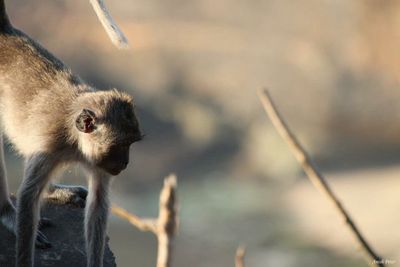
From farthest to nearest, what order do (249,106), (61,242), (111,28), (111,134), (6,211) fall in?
(249,106) → (61,242) → (6,211) → (111,134) → (111,28)

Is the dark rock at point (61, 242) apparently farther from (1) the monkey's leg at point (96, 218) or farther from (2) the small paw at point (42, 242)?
(1) the monkey's leg at point (96, 218)

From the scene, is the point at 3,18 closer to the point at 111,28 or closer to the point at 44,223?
the point at 44,223

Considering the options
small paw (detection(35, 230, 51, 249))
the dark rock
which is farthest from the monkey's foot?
small paw (detection(35, 230, 51, 249))

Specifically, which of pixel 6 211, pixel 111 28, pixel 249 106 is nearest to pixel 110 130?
pixel 6 211

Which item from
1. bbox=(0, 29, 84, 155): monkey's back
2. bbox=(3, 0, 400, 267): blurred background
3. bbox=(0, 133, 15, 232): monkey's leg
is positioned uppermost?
bbox=(3, 0, 400, 267): blurred background

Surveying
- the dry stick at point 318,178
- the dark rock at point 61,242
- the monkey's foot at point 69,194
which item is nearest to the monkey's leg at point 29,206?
the dark rock at point 61,242

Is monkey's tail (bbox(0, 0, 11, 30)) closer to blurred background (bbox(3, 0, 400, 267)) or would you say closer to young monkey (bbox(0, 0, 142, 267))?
young monkey (bbox(0, 0, 142, 267))
